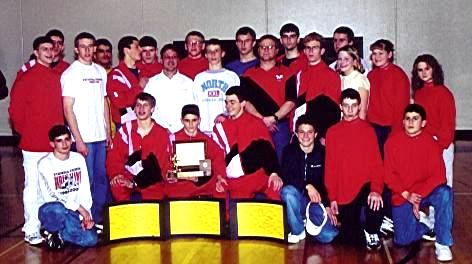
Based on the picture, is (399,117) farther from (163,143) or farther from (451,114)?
(163,143)

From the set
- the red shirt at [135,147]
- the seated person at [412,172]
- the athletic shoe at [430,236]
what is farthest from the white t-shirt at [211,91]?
the athletic shoe at [430,236]

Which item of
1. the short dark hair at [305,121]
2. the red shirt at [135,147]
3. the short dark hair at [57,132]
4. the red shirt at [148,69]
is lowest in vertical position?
the red shirt at [135,147]

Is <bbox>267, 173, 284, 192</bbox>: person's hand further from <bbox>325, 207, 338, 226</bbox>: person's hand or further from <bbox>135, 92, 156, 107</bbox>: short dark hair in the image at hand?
<bbox>135, 92, 156, 107</bbox>: short dark hair

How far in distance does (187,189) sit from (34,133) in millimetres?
1396

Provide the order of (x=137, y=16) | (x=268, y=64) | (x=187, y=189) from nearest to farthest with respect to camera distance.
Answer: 1. (x=187, y=189)
2. (x=268, y=64)
3. (x=137, y=16)

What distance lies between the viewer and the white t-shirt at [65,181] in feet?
20.5

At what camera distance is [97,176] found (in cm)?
697

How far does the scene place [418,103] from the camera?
6.62 m

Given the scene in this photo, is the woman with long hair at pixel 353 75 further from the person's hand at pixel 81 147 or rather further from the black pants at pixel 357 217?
the person's hand at pixel 81 147

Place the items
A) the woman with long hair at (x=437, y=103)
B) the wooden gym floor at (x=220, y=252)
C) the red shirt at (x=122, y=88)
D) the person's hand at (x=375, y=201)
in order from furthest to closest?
1. the red shirt at (x=122, y=88)
2. the woman with long hair at (x=437, y=103)
3. the person's hand at (x=375, y=201)
4. the wooden gym floor at (x=220, y=252)

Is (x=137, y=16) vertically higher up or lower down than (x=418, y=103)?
higher up

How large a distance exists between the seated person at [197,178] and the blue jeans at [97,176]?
25.4 inches

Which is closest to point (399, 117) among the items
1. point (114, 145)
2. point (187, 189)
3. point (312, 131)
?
point (312, 131)

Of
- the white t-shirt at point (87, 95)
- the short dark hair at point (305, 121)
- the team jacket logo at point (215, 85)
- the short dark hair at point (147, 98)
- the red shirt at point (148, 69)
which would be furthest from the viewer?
the red shirt at point (148, 69)
